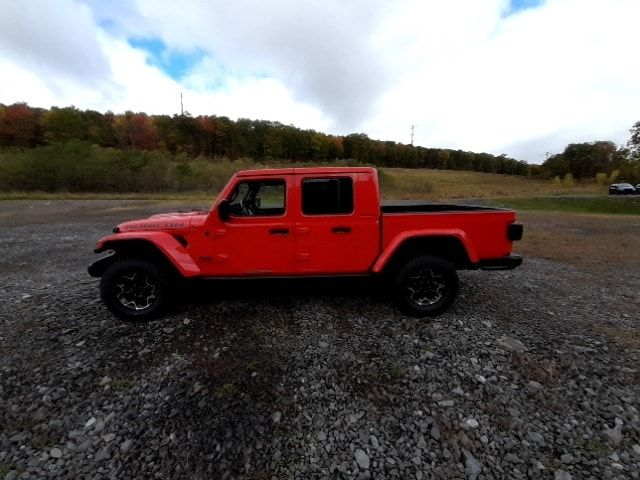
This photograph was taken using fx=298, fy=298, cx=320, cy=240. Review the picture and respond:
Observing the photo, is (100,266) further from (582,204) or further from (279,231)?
(582,204)

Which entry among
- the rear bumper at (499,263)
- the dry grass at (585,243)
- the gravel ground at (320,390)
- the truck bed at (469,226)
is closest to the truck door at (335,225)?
the truck bed at (469,226)

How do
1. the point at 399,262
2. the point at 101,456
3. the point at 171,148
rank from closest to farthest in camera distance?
1. the point at 101,456
2. the point at 399,262
3. the point at 171,148

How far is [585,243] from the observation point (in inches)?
354

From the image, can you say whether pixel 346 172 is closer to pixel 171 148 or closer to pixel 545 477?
pixel 545 477

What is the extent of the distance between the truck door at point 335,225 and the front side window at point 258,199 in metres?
0.29

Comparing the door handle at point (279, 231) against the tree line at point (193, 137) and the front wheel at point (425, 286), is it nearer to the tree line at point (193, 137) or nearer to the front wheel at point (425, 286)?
the front wheel at point (425, 286)

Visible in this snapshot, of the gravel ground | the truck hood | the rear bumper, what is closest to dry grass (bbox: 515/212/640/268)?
the gravel ground

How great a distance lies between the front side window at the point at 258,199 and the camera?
388cm

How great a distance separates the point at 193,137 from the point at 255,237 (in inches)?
2508

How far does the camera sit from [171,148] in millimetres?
56375

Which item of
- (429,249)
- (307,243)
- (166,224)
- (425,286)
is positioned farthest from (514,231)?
(166,224)

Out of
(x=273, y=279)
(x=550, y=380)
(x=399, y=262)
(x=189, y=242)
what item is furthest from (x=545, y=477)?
(x=189, y=242)

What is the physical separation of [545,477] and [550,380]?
1.09 m

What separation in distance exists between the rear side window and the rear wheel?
2109mm
